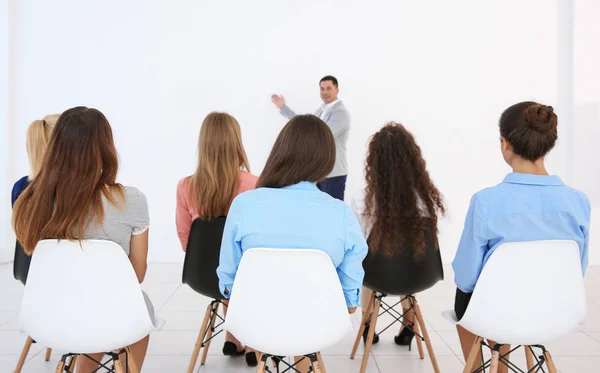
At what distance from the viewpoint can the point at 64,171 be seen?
1.83 m

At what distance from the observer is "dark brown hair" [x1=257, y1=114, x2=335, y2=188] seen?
1821 millimetres

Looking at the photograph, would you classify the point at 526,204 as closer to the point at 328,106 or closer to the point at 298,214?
the point at 298,214

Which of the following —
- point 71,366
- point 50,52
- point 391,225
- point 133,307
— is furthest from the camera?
point 50,52

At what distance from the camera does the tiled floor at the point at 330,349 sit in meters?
2.76

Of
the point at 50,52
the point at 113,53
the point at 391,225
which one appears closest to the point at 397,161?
the point at 391,225

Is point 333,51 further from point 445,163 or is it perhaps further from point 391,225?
Result: point 391,225

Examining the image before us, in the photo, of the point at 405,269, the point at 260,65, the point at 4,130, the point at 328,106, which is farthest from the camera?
the point at 260,65

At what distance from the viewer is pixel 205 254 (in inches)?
97.0

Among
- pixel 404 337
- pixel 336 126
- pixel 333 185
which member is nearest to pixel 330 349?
pixel 404 337

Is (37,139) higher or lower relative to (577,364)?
higher

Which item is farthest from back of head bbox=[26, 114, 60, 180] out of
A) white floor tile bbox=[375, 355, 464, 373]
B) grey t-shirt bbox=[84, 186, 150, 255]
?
white floor tile bbox=[375, 355, 464, 373]

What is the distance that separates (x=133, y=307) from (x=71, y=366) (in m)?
0.52

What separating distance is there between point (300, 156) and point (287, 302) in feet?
1.57

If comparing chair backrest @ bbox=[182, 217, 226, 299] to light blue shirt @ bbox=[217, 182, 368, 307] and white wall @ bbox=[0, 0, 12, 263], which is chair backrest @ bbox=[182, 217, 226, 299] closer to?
light blue shirt @ bbox=[217, 182, 368, 307]
